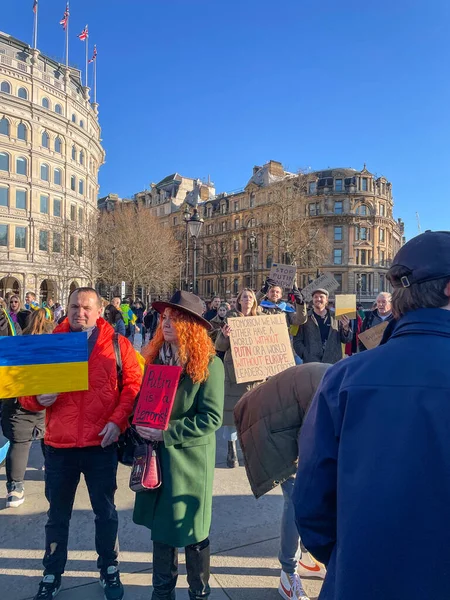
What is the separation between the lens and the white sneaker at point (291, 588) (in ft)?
8.91

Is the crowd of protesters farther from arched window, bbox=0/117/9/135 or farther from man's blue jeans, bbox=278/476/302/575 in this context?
arched window, bbox=0/117/9/135

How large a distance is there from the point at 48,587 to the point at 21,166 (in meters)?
48.3

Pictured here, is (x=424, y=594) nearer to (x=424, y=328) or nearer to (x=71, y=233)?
(x=424, y=328)

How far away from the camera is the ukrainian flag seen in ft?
8.71

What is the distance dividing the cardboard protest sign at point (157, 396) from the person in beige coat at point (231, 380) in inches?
80.0

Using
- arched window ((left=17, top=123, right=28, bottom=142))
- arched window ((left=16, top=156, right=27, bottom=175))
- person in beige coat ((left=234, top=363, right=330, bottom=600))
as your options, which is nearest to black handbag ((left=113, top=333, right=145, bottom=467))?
person in beige coat ((left=234, top=363, right=330, bottom=600))

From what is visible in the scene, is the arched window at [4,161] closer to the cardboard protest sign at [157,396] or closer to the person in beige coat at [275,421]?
the cardboard protest sign at [157,396]

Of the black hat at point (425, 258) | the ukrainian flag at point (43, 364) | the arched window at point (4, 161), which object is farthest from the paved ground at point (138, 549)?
the arched window at point (4, 161)

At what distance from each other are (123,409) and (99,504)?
631mm

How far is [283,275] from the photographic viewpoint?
7430 millimetres

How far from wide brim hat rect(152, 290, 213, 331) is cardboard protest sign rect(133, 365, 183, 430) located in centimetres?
41

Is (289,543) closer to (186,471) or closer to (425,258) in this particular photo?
(186,471)

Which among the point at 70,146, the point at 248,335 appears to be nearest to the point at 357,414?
the point at 248,335

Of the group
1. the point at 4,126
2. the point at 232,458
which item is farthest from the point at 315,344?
the point at 4,126
